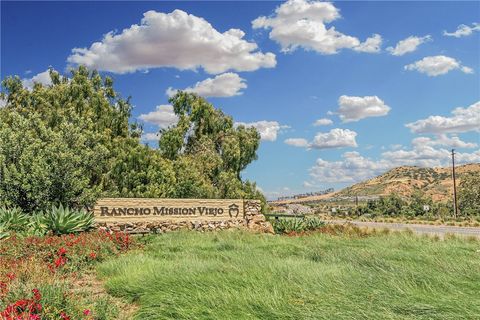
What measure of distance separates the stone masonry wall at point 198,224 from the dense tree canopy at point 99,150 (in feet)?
6.33

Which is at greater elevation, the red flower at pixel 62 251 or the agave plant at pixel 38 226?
the agave plant at pixel 38 226

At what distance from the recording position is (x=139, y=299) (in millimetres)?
6711

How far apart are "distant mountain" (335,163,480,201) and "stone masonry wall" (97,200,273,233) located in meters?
71.6

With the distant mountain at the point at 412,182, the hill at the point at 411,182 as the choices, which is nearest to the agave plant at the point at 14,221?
the hill at the point at 411,182

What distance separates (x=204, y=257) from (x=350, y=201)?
95139 mm

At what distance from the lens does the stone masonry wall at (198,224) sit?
712 inches

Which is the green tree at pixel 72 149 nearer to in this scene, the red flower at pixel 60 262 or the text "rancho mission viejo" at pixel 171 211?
the text "rancho mission viejo" at pixel 171 211

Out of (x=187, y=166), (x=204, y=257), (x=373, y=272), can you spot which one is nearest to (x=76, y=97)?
(x=187, y=166)

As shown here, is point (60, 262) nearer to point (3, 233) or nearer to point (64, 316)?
point (3, 233)

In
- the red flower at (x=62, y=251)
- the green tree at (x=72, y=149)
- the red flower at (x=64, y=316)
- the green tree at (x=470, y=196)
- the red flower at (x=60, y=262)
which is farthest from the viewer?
the green tree at (x=470, y=196)

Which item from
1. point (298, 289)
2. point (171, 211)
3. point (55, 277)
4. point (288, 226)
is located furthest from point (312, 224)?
point (298, 289)

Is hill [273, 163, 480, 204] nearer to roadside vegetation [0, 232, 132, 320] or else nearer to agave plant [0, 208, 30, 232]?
agave plant [0, 208, 30, 232]

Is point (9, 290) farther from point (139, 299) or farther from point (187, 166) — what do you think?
point (187, 166)

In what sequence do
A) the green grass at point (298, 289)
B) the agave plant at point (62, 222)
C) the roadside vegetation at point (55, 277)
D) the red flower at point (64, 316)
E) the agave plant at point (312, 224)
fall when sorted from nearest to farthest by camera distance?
the green grass at point (298, 289)
the red flower at point (64, 316)
the roadside vegetation at point (55, 277)
the agave plant at point (62, 222)
the agave plant at point (312, 224)
